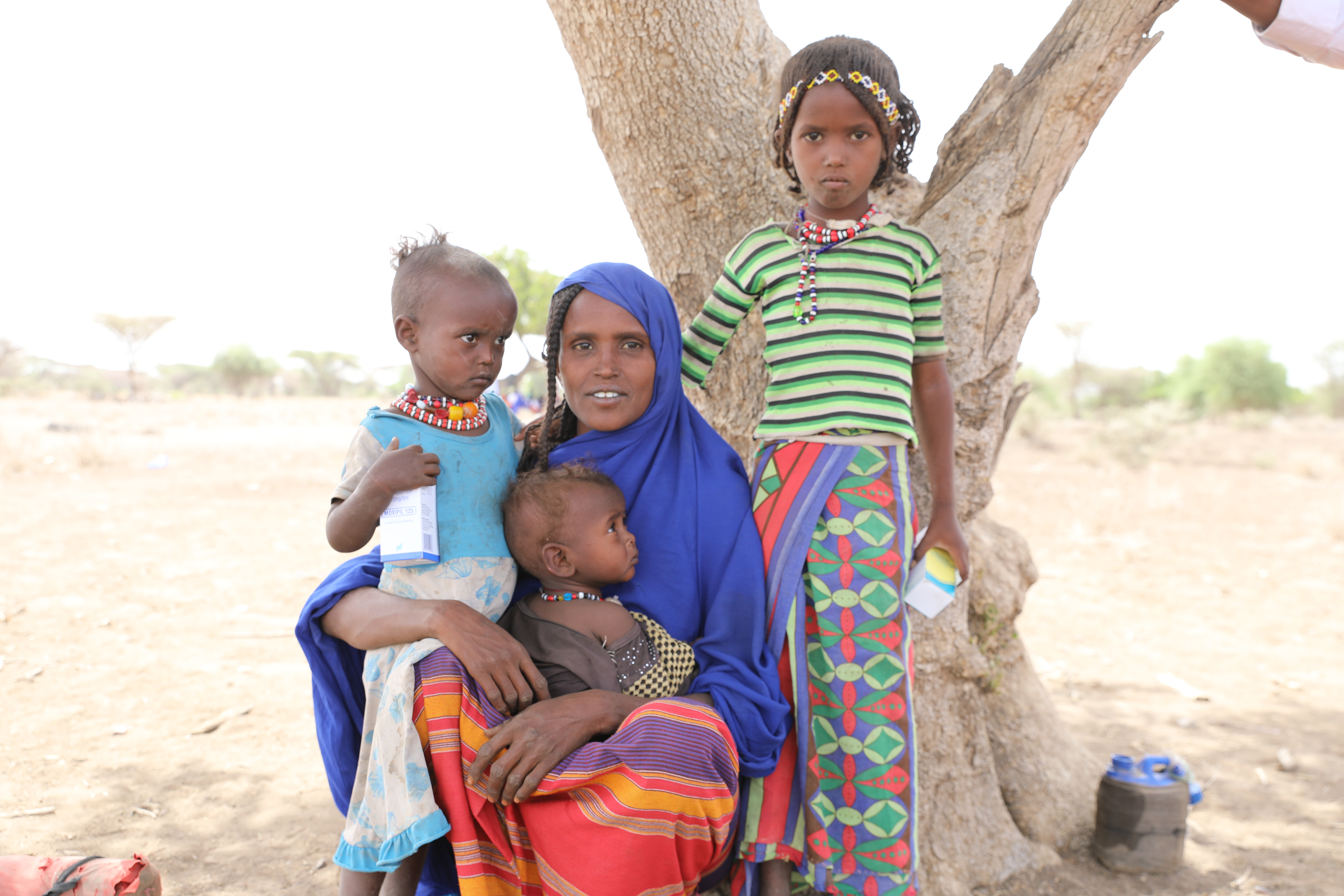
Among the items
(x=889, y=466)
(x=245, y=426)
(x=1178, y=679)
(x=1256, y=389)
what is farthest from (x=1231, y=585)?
(x=1256, y=389)

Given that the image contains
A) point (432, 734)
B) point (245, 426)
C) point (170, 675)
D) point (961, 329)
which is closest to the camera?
point (432, 734)

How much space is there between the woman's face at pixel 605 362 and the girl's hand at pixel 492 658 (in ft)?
2.03

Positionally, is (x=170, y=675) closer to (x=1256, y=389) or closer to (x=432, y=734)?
(x=432, y=734)

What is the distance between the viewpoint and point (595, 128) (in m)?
→ 3.17

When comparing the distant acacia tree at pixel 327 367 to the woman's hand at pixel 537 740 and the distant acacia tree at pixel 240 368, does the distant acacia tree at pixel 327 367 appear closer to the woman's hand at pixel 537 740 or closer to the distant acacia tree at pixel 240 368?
the distant acacia tree at pixel 240 368

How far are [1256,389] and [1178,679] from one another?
1303 inches

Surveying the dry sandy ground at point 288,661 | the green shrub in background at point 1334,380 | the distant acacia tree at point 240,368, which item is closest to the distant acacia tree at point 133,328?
the distant acacia tree at point 240,368

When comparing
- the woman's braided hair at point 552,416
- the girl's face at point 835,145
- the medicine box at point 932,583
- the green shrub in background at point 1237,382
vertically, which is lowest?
the medicine box at point 932,583

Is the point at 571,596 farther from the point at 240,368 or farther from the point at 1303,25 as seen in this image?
the point at 240,368

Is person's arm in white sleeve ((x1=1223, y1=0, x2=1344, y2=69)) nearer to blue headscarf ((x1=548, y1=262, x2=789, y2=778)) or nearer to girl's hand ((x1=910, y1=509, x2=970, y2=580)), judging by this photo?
girl's hand ((x1=910, y1=509, x2=970, y2=580))

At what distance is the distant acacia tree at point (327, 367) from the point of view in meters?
51.8

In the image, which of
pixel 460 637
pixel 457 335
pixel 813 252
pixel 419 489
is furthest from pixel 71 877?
pixel 813 252

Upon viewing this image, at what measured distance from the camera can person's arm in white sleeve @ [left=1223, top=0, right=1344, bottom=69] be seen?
6.81 ft

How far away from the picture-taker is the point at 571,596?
224cm
